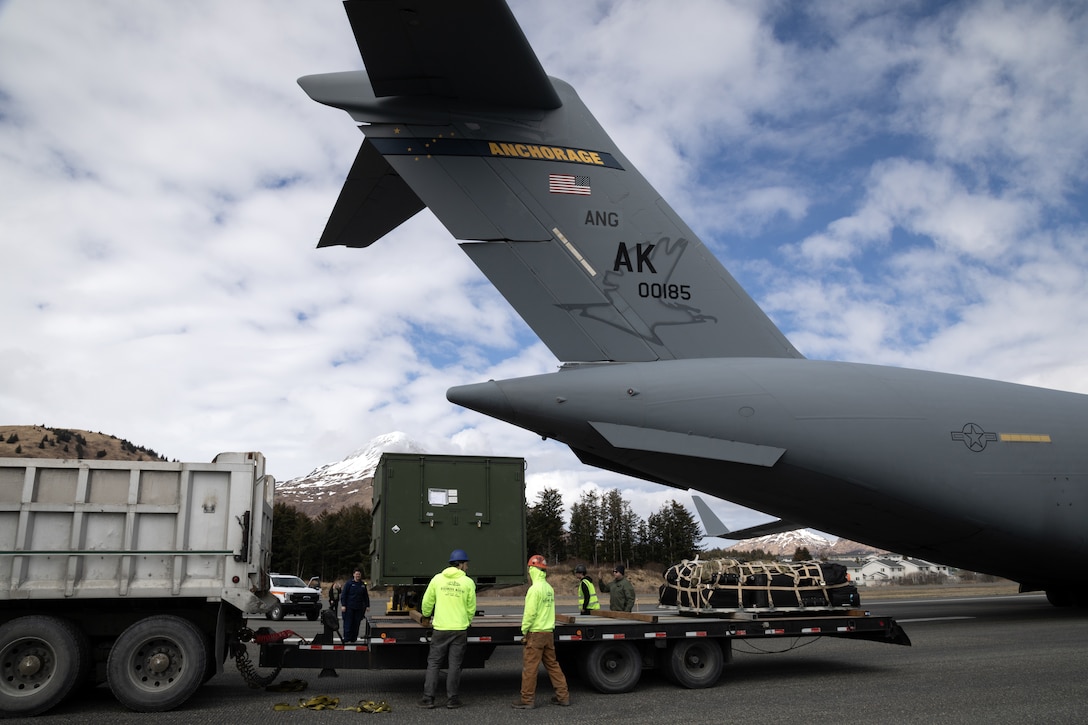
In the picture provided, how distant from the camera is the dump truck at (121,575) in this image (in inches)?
254

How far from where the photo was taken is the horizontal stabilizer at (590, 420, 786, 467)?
805 cm

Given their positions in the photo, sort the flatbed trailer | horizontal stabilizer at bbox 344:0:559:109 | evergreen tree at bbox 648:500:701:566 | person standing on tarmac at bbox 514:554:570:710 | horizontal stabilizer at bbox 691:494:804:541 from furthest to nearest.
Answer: evergreen tree at bbox 648:500:701:566
horizontal stabilizer at bbox 691:494:804:541
the flatbed trailer
person standing on tarmac at bbox 514:554:570:710
horizontal stabilizer at bbox 344:0:559:109

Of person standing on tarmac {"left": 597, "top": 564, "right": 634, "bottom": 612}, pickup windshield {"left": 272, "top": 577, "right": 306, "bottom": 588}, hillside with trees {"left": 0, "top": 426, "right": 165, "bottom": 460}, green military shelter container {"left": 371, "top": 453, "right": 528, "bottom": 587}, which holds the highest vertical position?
hillside with trees {"left": 0, "top": 426, "right": 165, "bottom": 460}

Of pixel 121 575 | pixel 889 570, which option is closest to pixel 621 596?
pixel 121 575

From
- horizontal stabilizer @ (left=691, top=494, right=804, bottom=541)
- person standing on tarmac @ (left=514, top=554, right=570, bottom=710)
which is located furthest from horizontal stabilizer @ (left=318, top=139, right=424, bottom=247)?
horizontal stabilizer @ (left=691, top=494, right=804, bottom=541)

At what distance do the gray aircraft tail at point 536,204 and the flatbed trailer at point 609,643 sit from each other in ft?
9.35

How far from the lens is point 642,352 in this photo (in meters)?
8.71

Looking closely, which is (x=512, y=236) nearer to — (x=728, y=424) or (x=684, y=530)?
(x=728, y=424)

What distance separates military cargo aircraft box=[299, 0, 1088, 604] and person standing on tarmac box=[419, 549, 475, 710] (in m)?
Result: 1.91

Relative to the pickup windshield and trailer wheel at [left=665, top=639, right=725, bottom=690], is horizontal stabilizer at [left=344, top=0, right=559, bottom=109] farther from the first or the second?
the pickup windshield

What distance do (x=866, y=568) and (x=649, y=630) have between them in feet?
259

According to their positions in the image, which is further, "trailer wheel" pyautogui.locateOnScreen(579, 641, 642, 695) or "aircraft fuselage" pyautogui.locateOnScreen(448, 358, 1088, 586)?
"aircraft fuselage" pyautogui.locateOnScreen(448, 358, 1088, 586)

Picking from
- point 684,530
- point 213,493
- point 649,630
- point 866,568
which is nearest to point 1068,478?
point 649,630

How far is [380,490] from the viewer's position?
36.1ft
